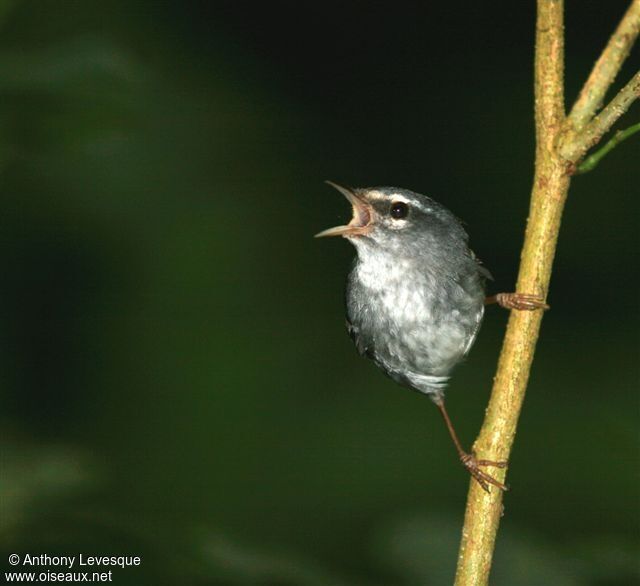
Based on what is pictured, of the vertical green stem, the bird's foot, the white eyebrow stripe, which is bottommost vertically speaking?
the bird's foot

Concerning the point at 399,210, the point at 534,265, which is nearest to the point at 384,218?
the point at 399,210

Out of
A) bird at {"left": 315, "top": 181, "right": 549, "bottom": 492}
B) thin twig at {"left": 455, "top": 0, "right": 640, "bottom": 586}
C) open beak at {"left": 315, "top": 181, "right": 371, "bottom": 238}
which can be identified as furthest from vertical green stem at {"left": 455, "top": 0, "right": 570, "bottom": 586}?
open beak at {"left": 315, "top": 181, "right": 371, "bottom": 238}

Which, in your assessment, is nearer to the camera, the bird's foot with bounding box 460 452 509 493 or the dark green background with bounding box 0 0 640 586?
the bird's foot with bounding box 460 452 509 493

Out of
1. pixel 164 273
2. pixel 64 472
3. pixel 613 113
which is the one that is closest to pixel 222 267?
pixel 164 273

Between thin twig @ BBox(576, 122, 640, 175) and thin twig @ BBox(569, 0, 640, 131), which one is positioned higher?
thin twig @ BBox(569, 0, 640, 131)

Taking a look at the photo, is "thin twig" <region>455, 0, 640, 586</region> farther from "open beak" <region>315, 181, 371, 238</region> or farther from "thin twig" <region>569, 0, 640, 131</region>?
"open beak" <region>315, 181, 371, 238</region>

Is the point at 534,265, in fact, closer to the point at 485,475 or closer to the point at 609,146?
the point at 609,146
